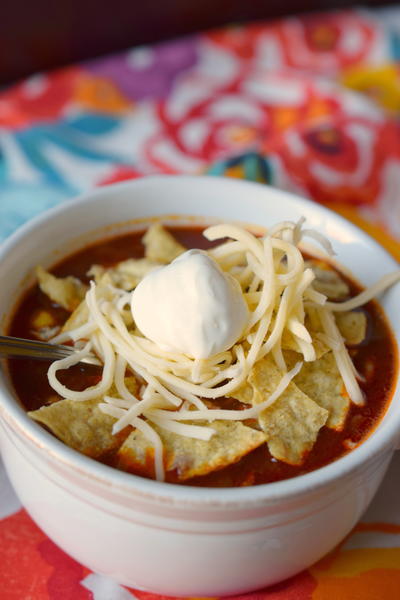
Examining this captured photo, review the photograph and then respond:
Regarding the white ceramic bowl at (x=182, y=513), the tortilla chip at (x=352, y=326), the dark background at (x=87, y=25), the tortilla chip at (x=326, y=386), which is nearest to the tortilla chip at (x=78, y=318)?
the white ceramic bowl at (x=182, y=513)

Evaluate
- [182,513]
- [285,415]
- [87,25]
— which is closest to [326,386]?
[285,415]

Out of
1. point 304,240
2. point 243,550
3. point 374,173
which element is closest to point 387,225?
point 374,173

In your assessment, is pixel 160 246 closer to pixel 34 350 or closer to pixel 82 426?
pixel 34 350

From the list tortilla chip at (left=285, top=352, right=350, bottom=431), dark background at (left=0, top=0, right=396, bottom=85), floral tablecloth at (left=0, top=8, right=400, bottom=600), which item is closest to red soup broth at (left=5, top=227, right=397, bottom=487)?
tortilla chip at (left=285, top=352, right=350, bottom=431)

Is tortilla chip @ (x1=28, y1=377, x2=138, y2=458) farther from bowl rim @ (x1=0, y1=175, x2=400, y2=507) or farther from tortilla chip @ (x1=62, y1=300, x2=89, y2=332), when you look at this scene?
tortilla chip @ (x1=62, y1=300, x2=89, y2=332)

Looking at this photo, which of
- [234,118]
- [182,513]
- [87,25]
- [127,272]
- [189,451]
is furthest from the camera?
[87,25]

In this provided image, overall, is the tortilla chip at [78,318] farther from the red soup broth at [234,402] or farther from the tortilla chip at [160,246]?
the tortilla chip at [160,246]

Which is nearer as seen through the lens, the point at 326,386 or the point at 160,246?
the point at 326,386
